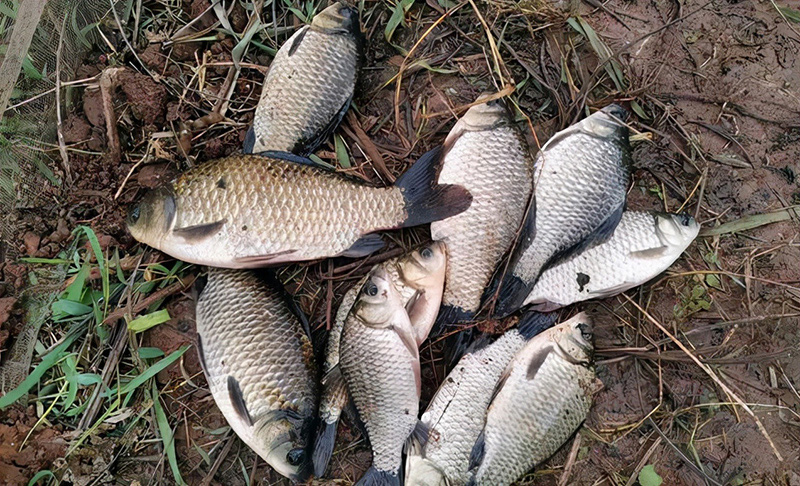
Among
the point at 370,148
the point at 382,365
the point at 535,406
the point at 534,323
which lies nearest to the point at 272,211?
the point at 370,148

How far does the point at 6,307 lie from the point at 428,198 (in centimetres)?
230

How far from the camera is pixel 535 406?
2.63m

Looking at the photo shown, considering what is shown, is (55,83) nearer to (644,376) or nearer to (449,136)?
(449,136)

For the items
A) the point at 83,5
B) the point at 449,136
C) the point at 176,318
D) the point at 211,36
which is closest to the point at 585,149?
the point at 449,136

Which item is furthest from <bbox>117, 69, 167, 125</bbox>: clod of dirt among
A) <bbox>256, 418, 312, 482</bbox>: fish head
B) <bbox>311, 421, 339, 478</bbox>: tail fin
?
<bbox>311, 421, 339, 478</bbox>: tail fin

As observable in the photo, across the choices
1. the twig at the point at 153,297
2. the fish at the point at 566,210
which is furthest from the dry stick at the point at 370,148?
the twig at the point at 153,297

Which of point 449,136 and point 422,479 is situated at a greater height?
point 449,136

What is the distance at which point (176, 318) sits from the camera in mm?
2904

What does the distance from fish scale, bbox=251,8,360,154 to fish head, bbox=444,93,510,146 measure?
25.2 inches

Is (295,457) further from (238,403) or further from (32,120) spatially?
(32,120)

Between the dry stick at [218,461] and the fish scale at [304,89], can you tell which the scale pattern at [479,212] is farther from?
the dry stick at [218,461]

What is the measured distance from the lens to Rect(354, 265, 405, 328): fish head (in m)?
2.52

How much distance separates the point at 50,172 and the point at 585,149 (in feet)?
9.68

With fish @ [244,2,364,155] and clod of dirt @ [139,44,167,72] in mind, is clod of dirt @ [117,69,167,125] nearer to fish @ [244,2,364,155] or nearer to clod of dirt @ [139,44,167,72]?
clod of dirt @ [139,44,167,72]
